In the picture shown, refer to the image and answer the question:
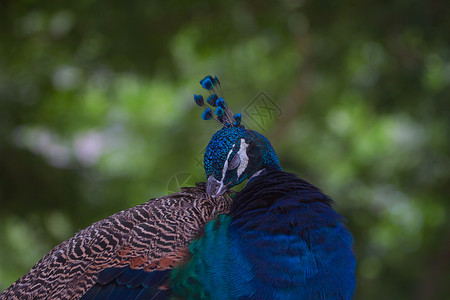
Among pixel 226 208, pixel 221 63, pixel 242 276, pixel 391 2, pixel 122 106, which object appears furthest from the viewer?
pixel 122 106

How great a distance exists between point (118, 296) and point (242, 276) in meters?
0.34

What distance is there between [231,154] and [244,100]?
3052 mm

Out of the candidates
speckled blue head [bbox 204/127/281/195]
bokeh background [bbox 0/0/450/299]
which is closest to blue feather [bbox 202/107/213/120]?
speckled blue head [bbox 204/127/281/195]

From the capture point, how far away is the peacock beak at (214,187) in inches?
60.7

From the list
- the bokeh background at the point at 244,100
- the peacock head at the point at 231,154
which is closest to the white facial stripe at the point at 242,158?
the peacock head at the point at 231,154

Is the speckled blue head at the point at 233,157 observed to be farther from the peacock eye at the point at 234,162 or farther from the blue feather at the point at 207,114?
the blue feather at the point at 207,114

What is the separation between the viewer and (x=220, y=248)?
1.37 metres

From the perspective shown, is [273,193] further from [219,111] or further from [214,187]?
[219,111]

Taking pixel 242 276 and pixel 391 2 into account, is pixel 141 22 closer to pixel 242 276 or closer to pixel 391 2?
pixel 391 2

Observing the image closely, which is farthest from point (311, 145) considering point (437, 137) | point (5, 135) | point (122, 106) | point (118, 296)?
point (118, 296)

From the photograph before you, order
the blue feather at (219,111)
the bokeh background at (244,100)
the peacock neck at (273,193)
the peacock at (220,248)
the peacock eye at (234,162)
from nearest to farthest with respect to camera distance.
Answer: the peacock at (220,248), the peacock neck at (273,193), the peacock eye at (234,162), the blue feather at (219,111), the bokeh background at (244,100)

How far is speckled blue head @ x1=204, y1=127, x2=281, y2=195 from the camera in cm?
156

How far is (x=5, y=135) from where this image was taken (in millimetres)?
3273

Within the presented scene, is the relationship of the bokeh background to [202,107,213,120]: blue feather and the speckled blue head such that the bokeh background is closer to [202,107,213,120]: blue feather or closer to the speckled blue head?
[202,107,213,120]: blue feather
